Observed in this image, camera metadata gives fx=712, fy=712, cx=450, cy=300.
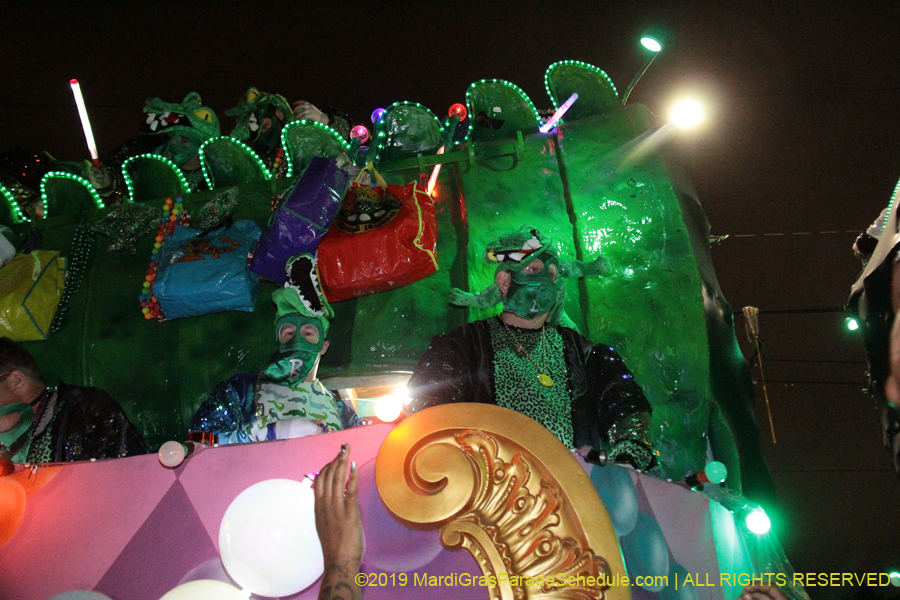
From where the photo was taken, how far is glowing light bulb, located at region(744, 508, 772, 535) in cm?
236

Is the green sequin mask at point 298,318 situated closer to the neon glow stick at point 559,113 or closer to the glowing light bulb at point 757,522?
the neon glow stick at point 559,113

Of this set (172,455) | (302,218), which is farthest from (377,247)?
(172,455)

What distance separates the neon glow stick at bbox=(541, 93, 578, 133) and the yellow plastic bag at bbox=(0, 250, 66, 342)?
3.16m

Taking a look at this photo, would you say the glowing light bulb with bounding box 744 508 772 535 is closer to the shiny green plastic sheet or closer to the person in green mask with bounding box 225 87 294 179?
the shiny green plastic sheet

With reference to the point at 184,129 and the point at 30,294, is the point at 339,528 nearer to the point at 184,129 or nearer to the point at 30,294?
the point at 30,294

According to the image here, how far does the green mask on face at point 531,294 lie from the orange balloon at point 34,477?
2.02 meters

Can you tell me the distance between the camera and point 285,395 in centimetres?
337

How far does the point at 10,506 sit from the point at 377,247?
7.23 ft

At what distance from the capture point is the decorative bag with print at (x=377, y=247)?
3.90 m

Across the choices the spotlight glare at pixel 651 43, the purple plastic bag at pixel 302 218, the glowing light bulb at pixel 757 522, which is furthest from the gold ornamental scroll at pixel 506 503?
the spotlight glare at pixel 651 43

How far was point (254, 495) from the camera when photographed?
198 centimetres

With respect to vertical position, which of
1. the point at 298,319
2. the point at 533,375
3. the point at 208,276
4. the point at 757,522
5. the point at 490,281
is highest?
the point at 208,276

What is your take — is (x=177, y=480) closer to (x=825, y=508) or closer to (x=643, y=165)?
(x=643, y=165)

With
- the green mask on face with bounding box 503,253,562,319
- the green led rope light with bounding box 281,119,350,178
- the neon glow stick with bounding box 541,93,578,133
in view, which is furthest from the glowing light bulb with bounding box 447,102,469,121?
the green mask on face with bounding box 503,253,562,319
